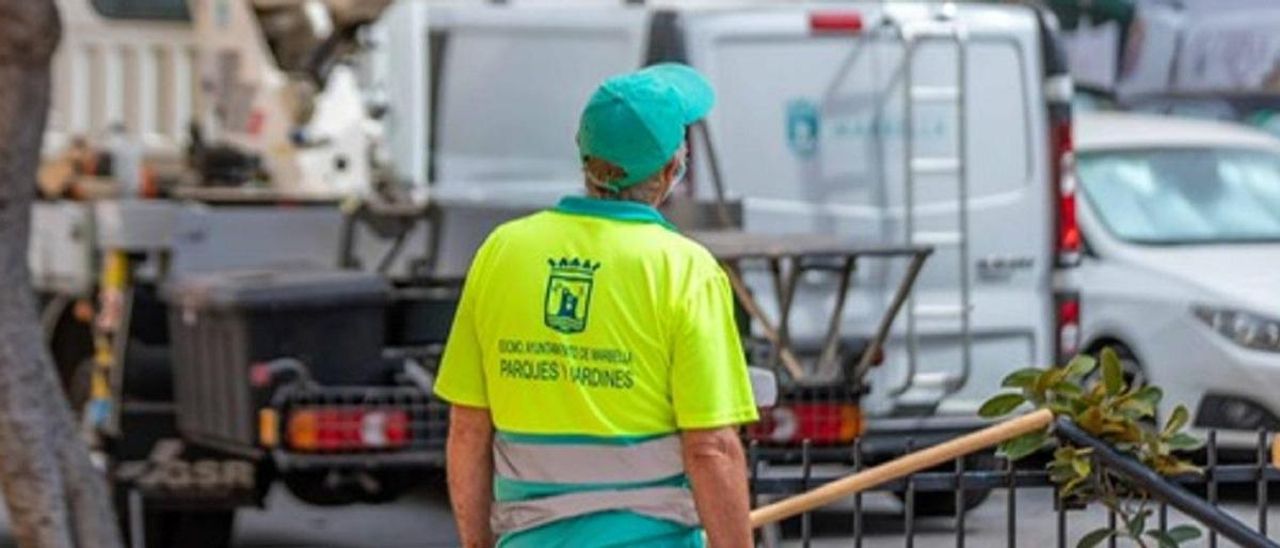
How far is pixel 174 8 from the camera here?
16.2 meters

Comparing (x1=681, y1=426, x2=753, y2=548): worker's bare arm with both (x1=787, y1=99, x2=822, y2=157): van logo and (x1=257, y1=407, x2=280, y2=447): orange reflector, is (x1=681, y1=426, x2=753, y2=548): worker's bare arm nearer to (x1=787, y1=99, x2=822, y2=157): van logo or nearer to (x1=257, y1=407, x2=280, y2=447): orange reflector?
(x1=257, y1=407, x2=280, y2=447): orange reflector

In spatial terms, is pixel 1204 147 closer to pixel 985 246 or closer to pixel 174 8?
pixel 985 246

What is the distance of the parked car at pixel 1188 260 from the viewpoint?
42.7ft

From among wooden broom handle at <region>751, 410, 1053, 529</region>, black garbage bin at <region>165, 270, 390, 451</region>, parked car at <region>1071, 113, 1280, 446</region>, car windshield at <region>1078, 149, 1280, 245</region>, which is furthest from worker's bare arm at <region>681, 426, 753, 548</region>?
car windshield at <region>1078, 149, 1280, 245</region>

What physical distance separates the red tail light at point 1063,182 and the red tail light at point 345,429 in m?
3.06

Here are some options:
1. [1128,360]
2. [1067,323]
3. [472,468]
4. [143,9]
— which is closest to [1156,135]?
[1128,360]

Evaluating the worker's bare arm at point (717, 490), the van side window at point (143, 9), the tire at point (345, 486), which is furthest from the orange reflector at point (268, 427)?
the worker's bare arm at point (717, 490)

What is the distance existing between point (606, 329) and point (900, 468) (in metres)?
0.94

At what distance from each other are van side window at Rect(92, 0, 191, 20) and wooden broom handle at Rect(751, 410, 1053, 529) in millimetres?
10440

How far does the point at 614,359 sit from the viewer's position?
5.29m

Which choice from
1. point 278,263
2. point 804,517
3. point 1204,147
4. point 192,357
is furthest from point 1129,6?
point 804,517

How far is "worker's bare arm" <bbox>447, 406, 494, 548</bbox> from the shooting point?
18.2 feet

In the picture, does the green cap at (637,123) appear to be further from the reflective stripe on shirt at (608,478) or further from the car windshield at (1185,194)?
the car windshield at (1185,194)

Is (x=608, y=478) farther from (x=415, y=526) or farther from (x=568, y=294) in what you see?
(x=415, y=526)
